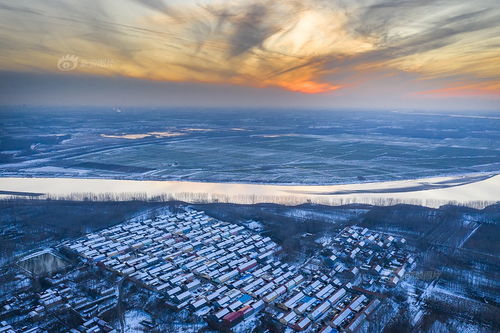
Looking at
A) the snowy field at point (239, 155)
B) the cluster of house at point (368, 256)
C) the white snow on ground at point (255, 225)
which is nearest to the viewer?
the cluster of house at point (368, 256)

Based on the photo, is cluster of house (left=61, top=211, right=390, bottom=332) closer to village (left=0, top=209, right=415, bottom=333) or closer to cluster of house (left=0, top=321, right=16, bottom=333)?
village (left=0, top=209, right=415, bottom=333)

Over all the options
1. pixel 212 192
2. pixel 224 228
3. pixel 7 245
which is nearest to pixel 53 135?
pixel 212 192

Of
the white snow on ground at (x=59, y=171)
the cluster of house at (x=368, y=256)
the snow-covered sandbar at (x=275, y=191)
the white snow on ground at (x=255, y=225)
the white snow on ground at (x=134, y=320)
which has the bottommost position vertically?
the white snow on ground at (x=134, y=320)

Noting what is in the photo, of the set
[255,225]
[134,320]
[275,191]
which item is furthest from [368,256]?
[275,191]

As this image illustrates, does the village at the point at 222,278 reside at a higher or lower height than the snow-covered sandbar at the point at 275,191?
lower

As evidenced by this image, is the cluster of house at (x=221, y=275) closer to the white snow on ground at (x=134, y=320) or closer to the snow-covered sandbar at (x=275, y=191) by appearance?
the white snow on ground at (x=134, y=320)

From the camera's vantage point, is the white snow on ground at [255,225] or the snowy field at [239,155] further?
the snowy field at [239,155]

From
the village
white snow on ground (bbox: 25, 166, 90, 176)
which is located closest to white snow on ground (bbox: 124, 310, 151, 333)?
the village

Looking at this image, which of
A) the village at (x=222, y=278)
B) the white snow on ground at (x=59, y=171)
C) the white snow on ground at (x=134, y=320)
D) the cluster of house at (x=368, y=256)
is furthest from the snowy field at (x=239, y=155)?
the white snow on ground at (x=134, y=320)
